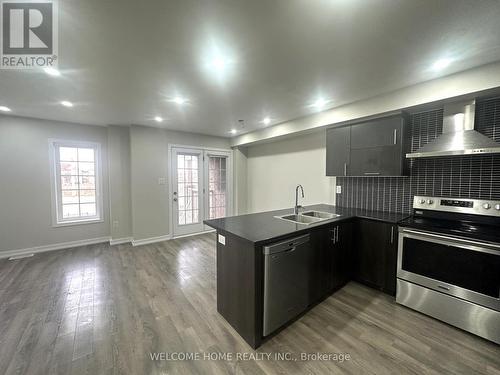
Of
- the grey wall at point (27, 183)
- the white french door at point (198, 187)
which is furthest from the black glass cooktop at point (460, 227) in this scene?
the grey wall at point (27, 183)

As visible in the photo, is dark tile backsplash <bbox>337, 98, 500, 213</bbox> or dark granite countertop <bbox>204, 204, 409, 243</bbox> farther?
dark tile backsplash <bbox>337, 98, 500, 213</bbox>

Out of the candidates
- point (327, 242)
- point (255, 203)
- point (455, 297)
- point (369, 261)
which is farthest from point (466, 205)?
point (255, 203)

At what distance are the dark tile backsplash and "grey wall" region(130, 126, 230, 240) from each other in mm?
3916

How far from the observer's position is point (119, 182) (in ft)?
14.4

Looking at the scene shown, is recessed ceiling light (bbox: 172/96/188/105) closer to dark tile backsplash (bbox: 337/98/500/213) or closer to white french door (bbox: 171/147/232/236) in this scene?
white french door (bbox: 171/147/232/236)

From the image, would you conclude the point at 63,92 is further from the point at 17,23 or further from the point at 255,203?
the point at 255,203

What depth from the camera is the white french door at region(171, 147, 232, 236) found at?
4.83 meters

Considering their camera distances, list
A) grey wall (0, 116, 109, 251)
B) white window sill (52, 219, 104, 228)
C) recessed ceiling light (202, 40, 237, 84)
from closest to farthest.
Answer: recessed ceiling light (202, 40, 237, 84) → grey wall (0, 116, 109, 251) → white window sill (52, 219, 104, 228)

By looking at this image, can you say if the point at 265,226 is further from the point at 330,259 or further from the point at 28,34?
the point at 28,34

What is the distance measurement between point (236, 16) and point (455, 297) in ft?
10.1

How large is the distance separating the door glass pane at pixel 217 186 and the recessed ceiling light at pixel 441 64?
4437 mm

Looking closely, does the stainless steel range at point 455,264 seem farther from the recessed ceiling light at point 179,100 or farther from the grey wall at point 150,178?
the grey wall at point 150,178

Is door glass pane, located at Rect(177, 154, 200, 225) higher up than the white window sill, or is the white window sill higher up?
door glass pane, located at Rect(177, 154, 200, 225)

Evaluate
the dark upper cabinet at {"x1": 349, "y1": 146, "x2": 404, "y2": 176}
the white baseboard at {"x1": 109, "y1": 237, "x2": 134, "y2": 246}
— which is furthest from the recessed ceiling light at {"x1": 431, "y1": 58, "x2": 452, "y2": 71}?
the white baseboard at {"x1": 109, "y1": 237, "x2": 134, "y2": 246}
